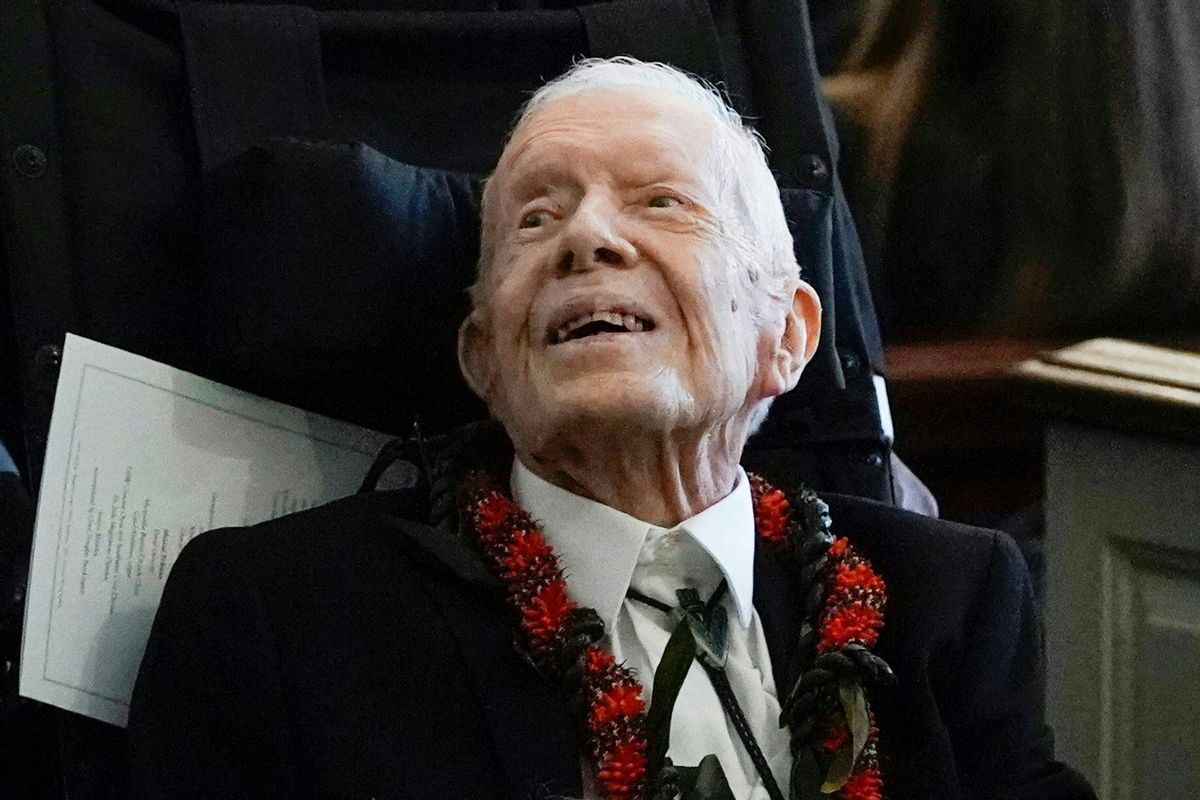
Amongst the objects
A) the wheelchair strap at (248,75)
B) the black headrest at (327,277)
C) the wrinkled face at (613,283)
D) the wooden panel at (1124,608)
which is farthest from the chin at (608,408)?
the wooden panel at (1124,608)

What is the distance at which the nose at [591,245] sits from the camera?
54.1 inches

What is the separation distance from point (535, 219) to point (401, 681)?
1.46 ft

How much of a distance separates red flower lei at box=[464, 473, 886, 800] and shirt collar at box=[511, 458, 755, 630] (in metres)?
0.02

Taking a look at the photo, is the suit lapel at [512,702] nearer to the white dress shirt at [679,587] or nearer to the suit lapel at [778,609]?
the white dress shirt at [679,587]

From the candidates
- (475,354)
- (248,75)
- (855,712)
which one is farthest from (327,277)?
(855,712)

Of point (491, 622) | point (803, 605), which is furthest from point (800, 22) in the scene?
point (491, 622)

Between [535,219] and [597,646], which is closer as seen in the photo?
[597,646]

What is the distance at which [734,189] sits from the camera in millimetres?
1490

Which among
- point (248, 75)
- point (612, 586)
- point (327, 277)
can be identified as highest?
point (248, 75)

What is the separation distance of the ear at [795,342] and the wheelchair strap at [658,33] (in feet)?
1.02

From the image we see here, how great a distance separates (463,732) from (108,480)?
419 mm

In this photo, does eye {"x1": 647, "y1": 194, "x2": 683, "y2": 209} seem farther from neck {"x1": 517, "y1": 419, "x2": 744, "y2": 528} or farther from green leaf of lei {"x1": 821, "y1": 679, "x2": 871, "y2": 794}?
green leaf of lei {"x1": 821, "y1": 679, "x2": 871, "y2": 794}

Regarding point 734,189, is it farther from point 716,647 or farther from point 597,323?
point 716,647

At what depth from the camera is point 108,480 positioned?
4.71ft
